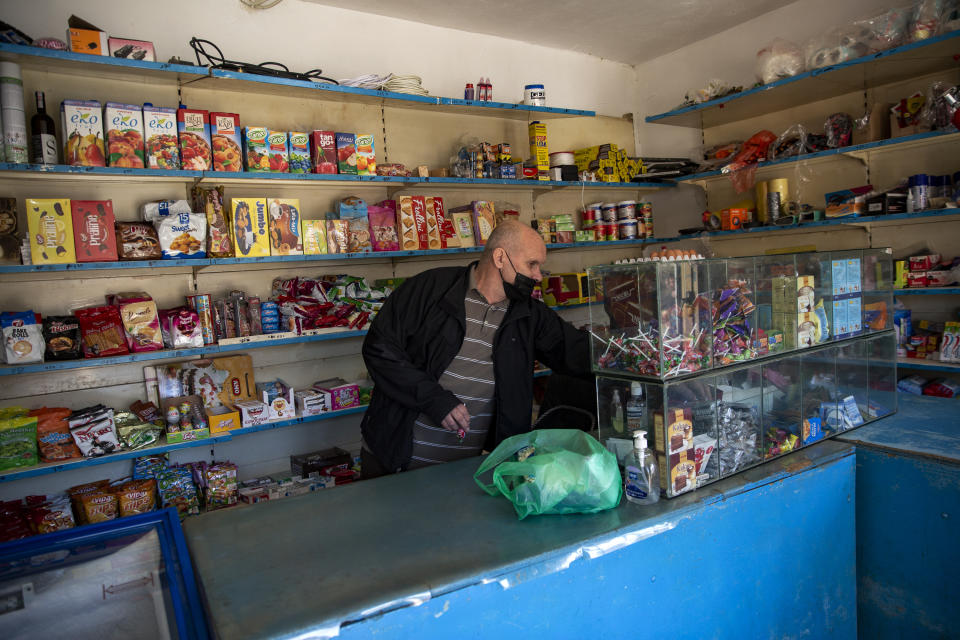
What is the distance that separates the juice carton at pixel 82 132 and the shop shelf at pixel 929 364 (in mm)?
4490

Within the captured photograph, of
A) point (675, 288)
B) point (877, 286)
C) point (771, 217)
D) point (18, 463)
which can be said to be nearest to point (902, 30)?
point (771, 217)

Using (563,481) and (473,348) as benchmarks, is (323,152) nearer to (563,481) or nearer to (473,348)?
(473,348)

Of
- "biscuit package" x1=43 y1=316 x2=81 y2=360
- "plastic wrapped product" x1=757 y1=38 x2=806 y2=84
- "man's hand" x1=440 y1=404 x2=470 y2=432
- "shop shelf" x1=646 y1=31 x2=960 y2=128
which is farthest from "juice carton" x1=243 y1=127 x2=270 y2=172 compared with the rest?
"plastic wrapped product" x1=757 y1=38 x2=806 y2=84

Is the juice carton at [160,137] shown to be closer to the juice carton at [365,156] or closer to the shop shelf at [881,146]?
the juice carton at [365,156]

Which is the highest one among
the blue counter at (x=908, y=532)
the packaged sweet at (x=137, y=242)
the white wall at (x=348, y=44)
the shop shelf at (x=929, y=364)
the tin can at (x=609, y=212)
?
the white wall at (x=348, y=44)

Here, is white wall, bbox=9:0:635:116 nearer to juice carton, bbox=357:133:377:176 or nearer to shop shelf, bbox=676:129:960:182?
juice carton, bbox=357:133:377:176

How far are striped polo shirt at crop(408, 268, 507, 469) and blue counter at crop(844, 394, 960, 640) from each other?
4.41 ft

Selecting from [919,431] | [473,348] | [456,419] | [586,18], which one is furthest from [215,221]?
[919,431]

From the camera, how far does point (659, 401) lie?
5.47 feet

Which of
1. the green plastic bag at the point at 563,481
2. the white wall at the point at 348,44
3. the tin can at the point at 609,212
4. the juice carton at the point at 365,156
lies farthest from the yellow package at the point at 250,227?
the tin can at the point at 609,212

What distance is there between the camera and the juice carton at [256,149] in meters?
3.35

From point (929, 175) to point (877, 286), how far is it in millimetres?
1775

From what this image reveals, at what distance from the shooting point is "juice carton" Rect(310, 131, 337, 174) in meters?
3.58

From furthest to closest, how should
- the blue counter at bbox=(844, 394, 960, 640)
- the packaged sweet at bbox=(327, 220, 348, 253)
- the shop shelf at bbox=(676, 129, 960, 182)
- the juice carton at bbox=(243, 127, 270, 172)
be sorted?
the packaged sweet at bbox=(327, 220, 348, 253) → the shop shelf at bbox=(676, 129, 960, 182) → the juice carton at bbox=(243, 127, 270, 172) → the blue counter at bbox=(844, 394, 960, 640)
